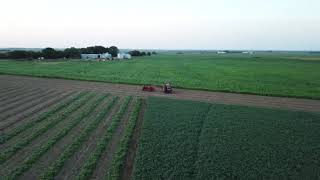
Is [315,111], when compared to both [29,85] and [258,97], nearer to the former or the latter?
[258,97]

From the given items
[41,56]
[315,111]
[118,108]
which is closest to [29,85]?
[118,108]

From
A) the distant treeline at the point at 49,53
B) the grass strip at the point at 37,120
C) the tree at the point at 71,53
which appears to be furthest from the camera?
the tree at the point at 71,53

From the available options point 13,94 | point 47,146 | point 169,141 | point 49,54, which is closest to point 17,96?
point 13,94

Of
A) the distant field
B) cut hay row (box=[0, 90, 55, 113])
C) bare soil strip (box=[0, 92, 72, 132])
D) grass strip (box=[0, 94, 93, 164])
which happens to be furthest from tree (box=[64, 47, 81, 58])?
grass strip (box=[0, 94, 93, 164])

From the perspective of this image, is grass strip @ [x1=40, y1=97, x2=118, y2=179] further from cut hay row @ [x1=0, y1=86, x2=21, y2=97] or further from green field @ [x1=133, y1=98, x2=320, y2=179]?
cut hay row @ [x1=0, y1=86, x2=21, y2=97]

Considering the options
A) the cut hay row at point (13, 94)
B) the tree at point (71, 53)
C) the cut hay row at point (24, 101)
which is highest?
the tree at point (71, 53)

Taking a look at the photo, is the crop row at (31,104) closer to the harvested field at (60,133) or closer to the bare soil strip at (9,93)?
the harvested field at (60,133)

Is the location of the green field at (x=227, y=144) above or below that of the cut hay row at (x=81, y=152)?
below

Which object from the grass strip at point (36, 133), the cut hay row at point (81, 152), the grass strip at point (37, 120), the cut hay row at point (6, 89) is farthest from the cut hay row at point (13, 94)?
the cut hay row at point (81, 152)

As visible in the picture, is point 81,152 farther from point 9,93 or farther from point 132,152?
point 9,93
